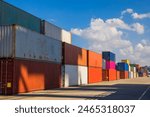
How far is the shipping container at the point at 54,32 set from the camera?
4542 cm

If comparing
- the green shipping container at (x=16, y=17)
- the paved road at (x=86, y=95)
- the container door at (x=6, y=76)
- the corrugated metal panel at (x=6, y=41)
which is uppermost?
the green shipping container at (x=16, y=17)

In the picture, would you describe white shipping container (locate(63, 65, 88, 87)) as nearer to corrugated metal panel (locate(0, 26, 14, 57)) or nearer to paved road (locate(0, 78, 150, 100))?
paved road (locate(0, 78, 150, 100))

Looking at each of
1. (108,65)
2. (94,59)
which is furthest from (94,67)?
(108,65)

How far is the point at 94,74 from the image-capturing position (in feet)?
226

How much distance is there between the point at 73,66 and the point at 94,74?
18941 millimetres

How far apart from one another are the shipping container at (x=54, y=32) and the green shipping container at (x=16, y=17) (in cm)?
134

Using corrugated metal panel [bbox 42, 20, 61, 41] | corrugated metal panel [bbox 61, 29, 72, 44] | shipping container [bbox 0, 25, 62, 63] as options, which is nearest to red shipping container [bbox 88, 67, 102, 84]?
corrugated metal panel [bbox 61, 29, 72, 44]

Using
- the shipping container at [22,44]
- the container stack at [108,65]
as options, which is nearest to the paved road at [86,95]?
the shipping container at [22,44]

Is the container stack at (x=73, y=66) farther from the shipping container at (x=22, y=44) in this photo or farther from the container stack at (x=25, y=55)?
the shipping container at (x=22, y=44)

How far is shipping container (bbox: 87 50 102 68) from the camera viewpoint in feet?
206

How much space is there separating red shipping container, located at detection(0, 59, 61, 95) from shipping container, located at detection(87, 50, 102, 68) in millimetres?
22649

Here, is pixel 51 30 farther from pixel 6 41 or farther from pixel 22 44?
pixel 6 41

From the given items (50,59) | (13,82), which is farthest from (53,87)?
(13,82)

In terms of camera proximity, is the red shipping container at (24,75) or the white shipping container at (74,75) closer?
the red shipping container at (24,75)
